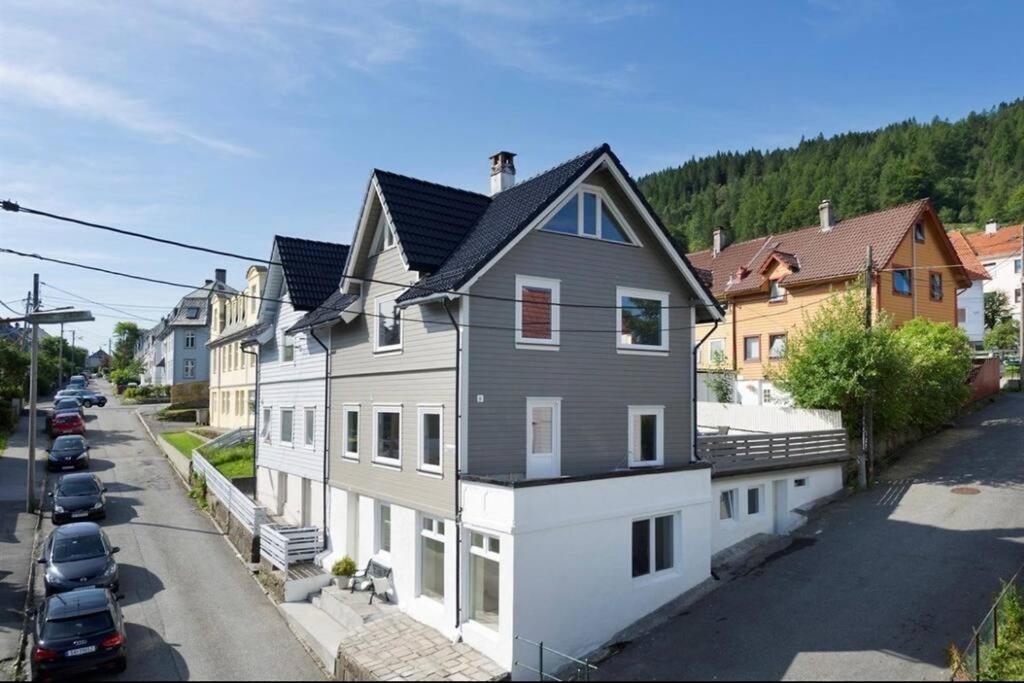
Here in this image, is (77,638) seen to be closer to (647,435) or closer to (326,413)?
(326,413)

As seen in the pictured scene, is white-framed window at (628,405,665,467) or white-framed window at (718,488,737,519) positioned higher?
white-framed window at (628,405,665,467)

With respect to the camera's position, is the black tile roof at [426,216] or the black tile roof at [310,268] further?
the black tile roof at [310,268]

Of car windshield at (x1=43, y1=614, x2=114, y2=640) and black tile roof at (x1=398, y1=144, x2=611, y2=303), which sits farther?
black tile roof at (x1=398, y1=144, x2=611, y2=303)

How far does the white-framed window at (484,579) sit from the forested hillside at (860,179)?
330 feet

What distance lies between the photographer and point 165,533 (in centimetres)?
2328

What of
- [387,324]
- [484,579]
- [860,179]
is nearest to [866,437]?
[484,579]

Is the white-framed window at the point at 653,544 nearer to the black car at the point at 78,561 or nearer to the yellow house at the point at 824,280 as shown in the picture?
the black car at the point at 78,561

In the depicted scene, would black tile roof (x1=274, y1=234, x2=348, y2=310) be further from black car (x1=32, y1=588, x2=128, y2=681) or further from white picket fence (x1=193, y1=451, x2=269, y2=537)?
black car (x1=32, y1=588, x2=128, y2=681)

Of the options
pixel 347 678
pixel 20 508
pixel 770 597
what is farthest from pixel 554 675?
pixel 20 508

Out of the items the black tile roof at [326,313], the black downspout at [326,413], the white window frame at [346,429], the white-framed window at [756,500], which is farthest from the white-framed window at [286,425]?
the white-framed window at [756,500]

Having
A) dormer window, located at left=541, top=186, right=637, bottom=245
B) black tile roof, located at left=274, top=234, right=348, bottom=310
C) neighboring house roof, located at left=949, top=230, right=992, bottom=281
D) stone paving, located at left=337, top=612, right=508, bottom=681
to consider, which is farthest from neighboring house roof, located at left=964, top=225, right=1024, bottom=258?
stone paving, located at left=337, top=612, right=508, bottom=681

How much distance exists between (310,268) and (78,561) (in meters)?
11.0

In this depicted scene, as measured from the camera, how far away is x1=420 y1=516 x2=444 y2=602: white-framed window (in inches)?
597

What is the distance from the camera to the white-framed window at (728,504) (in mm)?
18641
